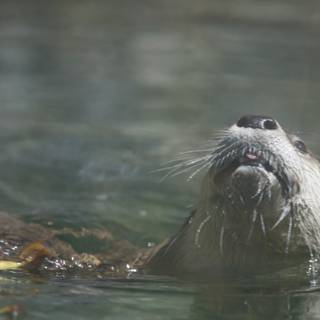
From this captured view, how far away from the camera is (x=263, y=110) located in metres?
9.90

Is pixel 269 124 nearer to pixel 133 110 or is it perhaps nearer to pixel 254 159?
pixel 254 159

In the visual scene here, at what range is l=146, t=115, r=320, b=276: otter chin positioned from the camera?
5168mm

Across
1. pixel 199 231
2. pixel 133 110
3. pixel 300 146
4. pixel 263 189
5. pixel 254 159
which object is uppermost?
pixel 133 110

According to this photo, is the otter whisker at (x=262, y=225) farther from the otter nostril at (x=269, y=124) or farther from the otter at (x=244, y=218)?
the otter nostril at (x=269, y=124)

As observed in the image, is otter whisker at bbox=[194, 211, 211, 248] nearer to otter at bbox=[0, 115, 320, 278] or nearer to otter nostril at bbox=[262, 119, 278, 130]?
otter at bbox=[0, 115, 320, 278]

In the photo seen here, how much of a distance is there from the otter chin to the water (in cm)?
20

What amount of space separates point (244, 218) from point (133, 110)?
4.76 metres

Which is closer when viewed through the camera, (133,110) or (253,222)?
(253,222)

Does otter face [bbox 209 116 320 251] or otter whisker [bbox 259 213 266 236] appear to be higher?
otter face [bbox 209 116 320 251]

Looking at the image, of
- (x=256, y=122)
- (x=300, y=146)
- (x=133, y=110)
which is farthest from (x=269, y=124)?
(x=133, y=110)

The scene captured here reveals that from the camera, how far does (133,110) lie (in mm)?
10016

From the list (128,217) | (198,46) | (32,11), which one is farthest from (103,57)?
(128,217)

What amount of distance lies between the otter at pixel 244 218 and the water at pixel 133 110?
207mm

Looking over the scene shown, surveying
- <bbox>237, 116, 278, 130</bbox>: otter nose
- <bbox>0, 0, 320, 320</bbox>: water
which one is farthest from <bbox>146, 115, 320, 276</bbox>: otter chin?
<bbox>0, 0, 320, 320</bbox>: water
